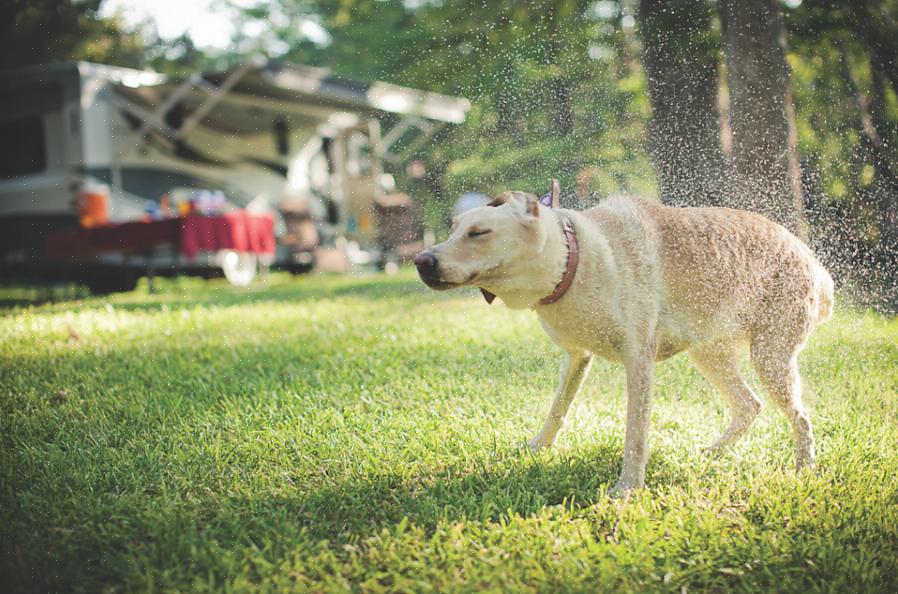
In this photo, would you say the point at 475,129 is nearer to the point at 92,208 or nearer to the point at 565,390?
the point at 92,208

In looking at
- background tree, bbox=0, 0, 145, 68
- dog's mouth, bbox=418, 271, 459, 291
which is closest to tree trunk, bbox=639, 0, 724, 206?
dog's mouth, bbox=418, 271, 459, 291

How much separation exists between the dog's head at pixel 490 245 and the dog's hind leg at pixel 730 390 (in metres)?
1.13

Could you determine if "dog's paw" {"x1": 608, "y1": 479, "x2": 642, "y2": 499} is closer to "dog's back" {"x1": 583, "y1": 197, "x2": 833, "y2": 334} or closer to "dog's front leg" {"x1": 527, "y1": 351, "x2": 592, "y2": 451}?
"dog's front leg" {"x1": 527, "y1": 351, "x2": 592, "y2": 451}

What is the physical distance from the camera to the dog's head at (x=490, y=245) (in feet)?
7.68

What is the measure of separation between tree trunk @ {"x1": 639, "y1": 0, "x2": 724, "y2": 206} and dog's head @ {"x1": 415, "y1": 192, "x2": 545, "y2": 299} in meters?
4.14

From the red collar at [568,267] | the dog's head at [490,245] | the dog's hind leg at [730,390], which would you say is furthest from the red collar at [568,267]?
the dog's hind leg at [730,390]

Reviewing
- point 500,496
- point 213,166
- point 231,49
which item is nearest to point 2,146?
point 213,166

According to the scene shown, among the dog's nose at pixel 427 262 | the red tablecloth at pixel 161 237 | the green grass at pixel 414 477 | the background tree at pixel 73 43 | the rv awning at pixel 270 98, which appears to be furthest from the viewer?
the background tree at pixel 73 43

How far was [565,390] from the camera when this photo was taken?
9.69 ft

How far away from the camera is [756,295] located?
113 inches

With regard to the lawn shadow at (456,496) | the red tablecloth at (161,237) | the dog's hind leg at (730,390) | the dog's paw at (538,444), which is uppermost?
the red tablecloth at (161,237)

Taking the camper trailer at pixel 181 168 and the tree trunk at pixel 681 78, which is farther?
the camper trailer at pixel 181 168

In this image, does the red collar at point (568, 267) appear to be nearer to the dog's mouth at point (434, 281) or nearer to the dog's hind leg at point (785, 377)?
the dog's mouth at point (434, 281)

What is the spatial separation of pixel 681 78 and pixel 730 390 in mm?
4807
